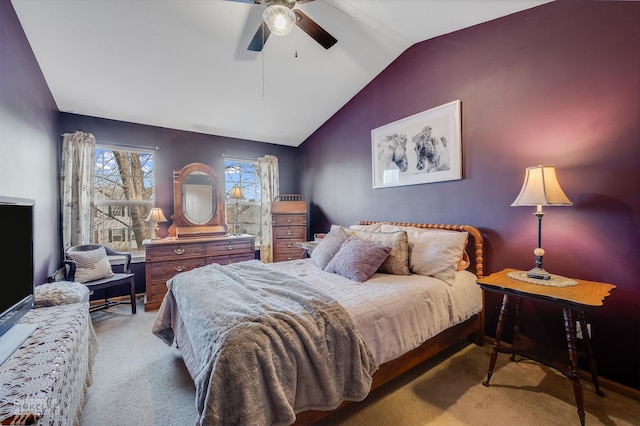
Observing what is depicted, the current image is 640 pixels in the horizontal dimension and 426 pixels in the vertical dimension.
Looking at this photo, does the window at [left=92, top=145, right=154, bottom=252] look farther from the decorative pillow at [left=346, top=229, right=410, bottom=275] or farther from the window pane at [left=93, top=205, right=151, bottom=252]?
the decorative pillow at [left=346, top=229, right=410, bottom=275]

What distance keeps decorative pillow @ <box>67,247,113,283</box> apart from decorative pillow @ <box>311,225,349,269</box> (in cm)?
246

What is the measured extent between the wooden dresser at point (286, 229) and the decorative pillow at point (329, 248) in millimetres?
1560

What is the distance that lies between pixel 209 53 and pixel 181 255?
8.10 ft

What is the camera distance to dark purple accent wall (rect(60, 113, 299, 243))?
3.52 metres

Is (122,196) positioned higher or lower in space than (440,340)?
higher

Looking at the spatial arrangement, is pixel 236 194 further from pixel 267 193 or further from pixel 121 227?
pixel 121 227

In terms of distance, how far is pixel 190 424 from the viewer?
5.06 ft

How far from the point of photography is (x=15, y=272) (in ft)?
4.91

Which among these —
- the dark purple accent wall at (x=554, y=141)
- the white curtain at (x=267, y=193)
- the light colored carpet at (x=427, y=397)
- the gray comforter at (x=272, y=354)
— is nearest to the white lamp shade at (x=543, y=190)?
the dark purple accent wall at (x=554, y=141)

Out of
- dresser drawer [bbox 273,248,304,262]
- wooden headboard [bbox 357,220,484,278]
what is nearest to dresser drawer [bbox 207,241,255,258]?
dresser drawer [bbox 273,248,304,262]

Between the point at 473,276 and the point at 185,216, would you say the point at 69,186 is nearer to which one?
the point at 185,216

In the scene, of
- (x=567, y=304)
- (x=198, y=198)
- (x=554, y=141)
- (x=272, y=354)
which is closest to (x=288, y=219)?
(x=198, y=198)

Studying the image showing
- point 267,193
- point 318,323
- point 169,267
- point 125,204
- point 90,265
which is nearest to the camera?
point 318,323

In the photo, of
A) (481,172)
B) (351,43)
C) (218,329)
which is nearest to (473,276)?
(481,172)
